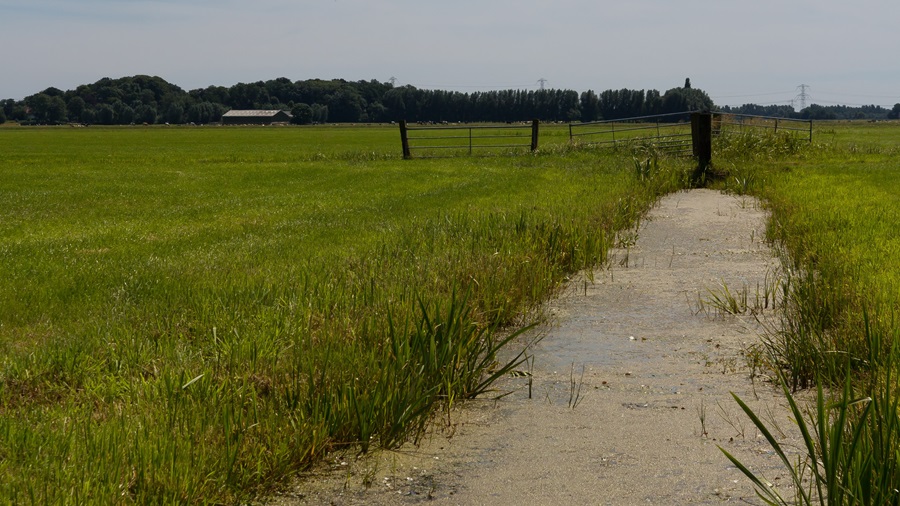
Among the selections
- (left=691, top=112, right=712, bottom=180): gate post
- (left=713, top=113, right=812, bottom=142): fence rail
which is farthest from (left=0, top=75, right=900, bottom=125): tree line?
(left=691, top=112, right=712, bottom=180): gate post

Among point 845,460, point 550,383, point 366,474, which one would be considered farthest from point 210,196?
point 845,460

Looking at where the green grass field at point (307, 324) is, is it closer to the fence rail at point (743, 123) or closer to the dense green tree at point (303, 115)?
the fence rail at point (743, 123)

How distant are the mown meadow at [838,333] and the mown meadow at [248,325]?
89.3 inches

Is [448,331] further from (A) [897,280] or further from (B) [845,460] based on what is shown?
(A) [897,280]

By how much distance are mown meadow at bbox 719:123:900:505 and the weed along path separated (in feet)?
1.02

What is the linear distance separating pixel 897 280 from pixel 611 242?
557cm

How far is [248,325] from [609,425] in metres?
2.93

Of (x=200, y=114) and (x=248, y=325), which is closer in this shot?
(x=248, y=325)

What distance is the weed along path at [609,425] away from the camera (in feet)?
17.8

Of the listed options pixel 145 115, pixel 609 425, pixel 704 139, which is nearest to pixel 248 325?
pixel 609 425

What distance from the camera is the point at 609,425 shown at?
21.5 ft

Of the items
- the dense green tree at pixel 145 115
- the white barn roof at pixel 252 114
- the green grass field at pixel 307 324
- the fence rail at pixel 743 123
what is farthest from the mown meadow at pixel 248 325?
the white barn roof at pixel 252 114

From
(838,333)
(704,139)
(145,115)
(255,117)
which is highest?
(145,115)

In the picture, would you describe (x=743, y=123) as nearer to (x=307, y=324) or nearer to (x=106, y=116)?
(x=307, y=324)
